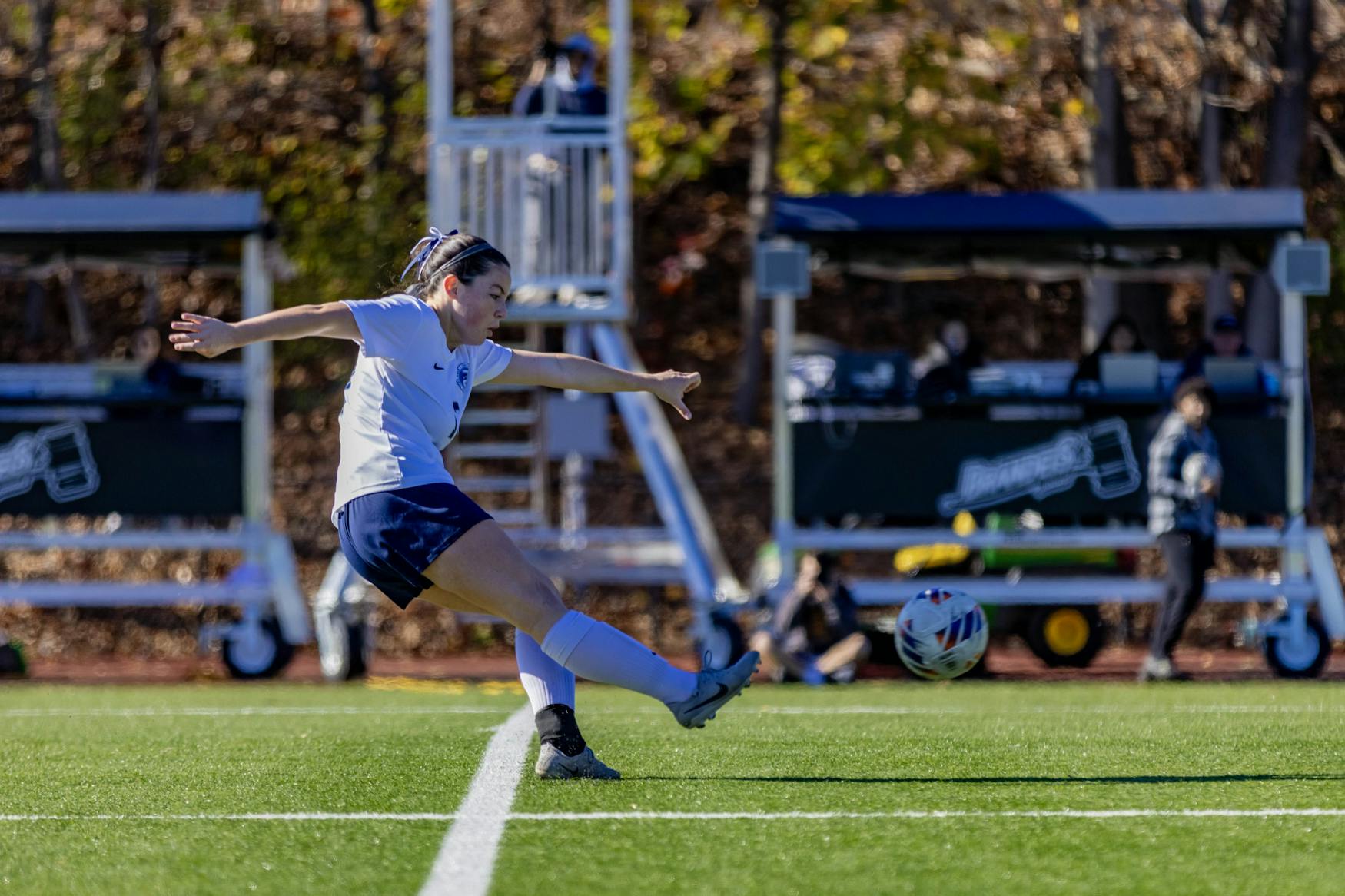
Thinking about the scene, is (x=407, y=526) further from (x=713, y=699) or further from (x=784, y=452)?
(x=784, y=452)

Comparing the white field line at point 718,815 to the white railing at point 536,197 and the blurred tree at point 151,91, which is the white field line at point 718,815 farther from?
the blurred tree at point 151,91

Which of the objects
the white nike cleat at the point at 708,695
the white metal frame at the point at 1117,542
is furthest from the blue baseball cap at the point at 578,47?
the white nike cleat at the point at 708,695

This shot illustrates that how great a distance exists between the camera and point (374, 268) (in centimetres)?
1845

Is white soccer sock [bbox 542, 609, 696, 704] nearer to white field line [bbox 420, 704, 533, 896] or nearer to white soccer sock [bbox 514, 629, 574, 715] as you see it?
white soccer sock [bbox 514, 629, 574, 715]

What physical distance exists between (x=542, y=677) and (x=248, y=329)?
1.47 meters

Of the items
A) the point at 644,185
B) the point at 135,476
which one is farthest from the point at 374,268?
the point at 135,476

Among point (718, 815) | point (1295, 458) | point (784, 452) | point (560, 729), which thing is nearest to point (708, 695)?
point (560, 729)

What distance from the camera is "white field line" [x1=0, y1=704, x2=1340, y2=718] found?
9062 millimetres

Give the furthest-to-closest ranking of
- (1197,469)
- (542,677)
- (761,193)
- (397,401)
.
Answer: (761,193) < (1197,469) < (542,677) < (397,401)

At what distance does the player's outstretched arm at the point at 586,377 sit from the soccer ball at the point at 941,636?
1790mm

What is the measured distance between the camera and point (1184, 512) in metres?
12.7

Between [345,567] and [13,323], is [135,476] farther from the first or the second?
[13,323]

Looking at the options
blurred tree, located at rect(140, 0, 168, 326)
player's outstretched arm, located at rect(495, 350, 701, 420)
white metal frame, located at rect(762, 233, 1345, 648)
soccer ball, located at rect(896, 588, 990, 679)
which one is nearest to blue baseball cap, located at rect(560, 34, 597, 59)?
white metal frame, located at rect(762, 233, 1345, 648)

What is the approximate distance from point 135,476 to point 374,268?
486 cm
